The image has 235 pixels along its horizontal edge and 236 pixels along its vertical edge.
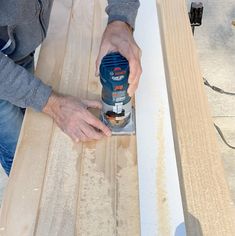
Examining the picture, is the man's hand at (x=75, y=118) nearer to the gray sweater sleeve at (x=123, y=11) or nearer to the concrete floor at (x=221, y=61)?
the gray sweater sleeve at (x=123, y=11)

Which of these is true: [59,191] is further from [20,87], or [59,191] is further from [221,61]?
[221,61]

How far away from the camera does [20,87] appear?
134 centimetres

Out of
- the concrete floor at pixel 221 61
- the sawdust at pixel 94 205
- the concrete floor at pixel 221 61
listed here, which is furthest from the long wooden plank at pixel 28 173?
the concrete floor at pixel 221 61

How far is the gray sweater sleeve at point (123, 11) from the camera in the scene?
5.05 feet

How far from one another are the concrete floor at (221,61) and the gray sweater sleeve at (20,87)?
130 cm

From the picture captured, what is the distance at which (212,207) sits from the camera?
1.17 meters

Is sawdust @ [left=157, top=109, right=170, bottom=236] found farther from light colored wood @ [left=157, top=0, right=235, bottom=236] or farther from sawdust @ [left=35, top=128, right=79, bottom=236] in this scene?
sawdust @ [left=35, top=128, right=79, bottom=236]

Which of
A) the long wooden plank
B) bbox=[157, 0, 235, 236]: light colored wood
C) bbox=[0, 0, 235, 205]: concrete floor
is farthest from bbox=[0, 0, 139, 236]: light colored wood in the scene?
bbox=[0, 0, 235, 205]: concrete floor

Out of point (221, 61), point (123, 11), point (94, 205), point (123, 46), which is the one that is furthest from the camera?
point (221, 61)

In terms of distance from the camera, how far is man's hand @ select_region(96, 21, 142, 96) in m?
1.33

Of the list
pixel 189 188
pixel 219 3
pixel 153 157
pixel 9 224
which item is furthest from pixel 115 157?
pixel 219 3

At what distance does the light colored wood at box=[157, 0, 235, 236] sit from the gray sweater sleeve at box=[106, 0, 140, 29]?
20 centimetres

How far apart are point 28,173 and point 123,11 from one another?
25.6 inches

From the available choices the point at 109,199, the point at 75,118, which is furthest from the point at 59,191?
the point at 75,118
